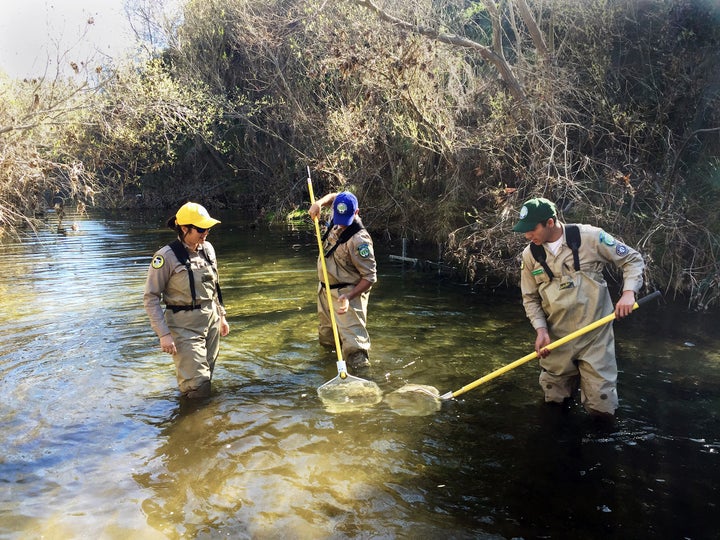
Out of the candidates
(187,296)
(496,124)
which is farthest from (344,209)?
(496,124)

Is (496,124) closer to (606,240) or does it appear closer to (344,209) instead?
(344,209)

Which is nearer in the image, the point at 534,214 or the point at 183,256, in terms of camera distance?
the point at 534,214

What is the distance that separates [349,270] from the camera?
657 centimetres

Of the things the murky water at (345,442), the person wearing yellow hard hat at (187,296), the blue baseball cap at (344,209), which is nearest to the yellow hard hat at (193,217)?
the person wearing yellow hard hat at (187,296)

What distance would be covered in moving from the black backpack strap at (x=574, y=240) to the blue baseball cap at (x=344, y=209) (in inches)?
92.3

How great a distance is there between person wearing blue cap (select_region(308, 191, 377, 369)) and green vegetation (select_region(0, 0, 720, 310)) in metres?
4.12

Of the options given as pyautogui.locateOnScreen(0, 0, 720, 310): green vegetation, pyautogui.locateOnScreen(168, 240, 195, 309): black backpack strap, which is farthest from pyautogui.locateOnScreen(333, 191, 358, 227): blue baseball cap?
pyautogui.locateOnScreen(0, 0, 720, 310): green vegetation

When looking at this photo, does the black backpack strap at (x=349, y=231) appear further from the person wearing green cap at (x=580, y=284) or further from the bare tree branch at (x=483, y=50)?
the bare tree branch at (x=483, y=50)

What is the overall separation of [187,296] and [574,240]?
3.44m

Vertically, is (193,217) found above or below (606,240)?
above

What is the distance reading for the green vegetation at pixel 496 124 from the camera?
9633 millimetres

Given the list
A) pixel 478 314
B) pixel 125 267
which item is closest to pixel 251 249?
pixel 125 267

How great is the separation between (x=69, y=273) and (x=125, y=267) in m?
1.33

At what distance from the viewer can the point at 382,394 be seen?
613 centimetres
